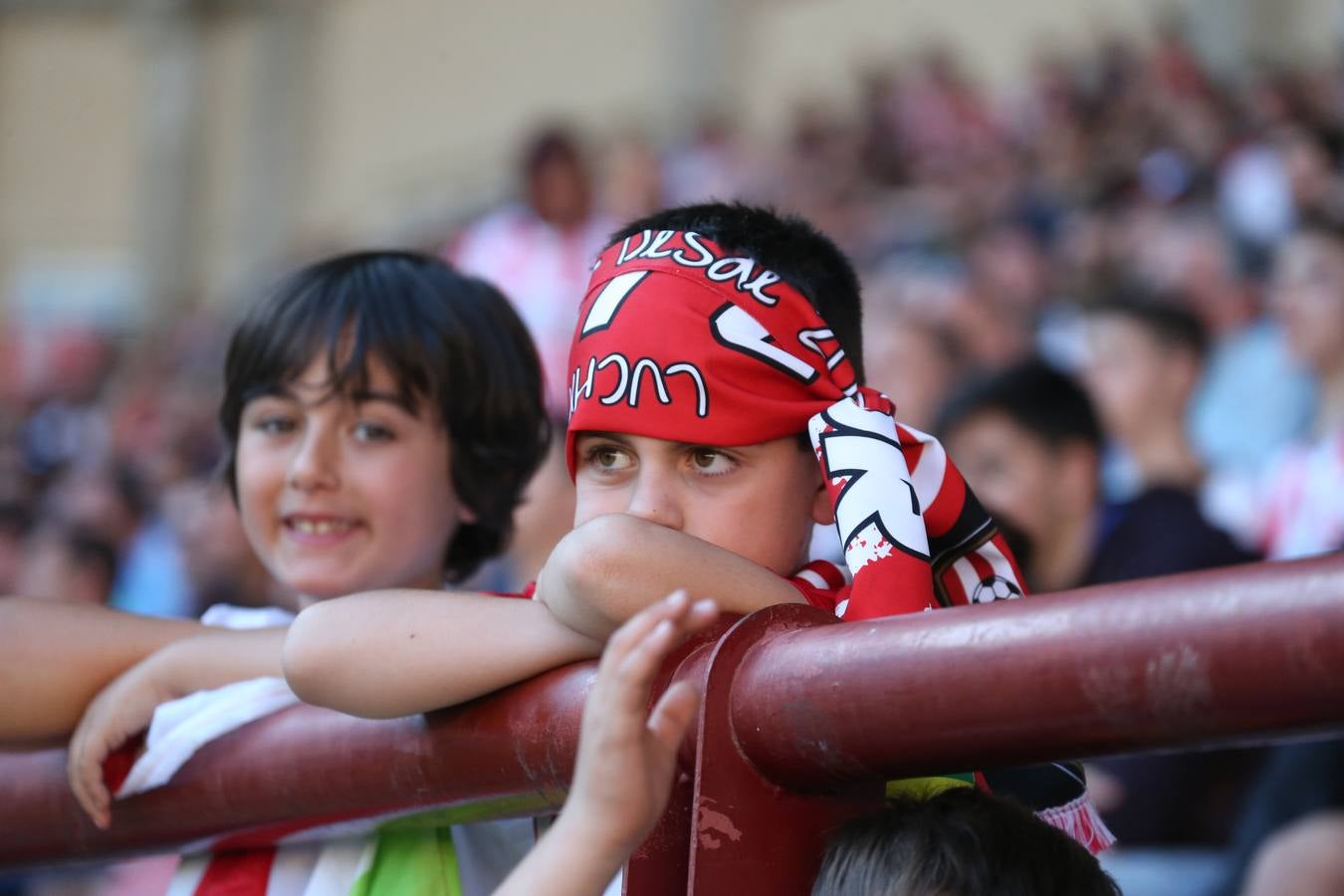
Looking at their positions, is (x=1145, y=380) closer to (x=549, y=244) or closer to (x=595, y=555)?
(x=549, y=244)

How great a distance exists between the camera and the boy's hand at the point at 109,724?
1516mm

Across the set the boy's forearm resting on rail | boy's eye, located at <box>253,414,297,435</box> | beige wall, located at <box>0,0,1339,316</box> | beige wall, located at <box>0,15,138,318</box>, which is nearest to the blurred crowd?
boy's eye, located at <box>253,414,297,435</box>

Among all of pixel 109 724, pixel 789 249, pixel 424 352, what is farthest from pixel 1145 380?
pixel 109 724

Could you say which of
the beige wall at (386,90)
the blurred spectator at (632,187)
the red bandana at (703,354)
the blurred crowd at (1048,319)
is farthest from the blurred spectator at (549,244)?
the beige wall at (386,90)

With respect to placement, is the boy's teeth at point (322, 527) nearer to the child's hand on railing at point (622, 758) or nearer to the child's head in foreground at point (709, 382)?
the child's head in foreground at point (709, 382)

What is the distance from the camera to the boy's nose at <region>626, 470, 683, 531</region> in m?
1.38

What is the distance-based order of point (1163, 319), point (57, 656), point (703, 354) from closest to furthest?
1. point (703, 354)
2. point (57, 656)
3. point (1163, 319)

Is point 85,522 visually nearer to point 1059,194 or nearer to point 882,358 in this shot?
point 882,358

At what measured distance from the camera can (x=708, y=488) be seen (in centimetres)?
141

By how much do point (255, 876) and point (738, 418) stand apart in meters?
0.60

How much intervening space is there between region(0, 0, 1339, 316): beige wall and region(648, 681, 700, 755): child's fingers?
1103cm

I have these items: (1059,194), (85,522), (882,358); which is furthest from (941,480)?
(1059,194)

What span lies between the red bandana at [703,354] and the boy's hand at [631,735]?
0.39 metres

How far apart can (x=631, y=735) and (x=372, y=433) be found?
1067mm
